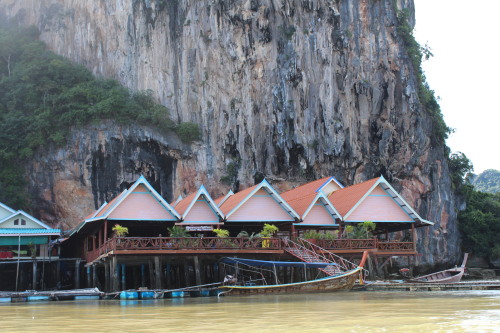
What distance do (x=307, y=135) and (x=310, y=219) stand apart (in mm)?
18300

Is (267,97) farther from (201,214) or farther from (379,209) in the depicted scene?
(201,214)

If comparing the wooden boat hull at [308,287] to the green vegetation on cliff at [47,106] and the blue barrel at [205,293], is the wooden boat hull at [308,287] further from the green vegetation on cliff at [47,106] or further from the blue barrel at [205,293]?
the green vegetation on cliff at [47,106]

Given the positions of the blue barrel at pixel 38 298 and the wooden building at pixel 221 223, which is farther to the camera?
the wooden building at pixel 221 223

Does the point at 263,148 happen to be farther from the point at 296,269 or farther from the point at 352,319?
the point at 352,319

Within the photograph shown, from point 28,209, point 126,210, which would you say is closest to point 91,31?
point 28,209

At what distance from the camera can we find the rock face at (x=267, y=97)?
1829 inches

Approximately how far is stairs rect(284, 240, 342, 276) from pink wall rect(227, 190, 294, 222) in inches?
81.8

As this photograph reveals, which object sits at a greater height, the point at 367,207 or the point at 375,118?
the point at 375,118

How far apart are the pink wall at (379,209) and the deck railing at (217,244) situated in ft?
5.59

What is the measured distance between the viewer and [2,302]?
22.5 m

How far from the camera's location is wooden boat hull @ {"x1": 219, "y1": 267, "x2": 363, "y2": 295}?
840 inches

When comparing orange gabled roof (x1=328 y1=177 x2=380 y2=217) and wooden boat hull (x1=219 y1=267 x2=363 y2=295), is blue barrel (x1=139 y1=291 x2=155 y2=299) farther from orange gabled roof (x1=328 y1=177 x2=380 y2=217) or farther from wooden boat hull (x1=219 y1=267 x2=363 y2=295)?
orange gabled roof (x1=328 y1=177 x2=380 y2=217)

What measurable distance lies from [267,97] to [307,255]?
2420 centimetres

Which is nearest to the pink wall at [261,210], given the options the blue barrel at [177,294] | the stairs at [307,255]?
the stairs at [307,255]
